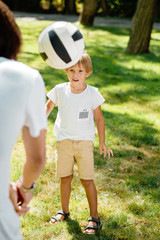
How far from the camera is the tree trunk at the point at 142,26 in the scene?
877 cm

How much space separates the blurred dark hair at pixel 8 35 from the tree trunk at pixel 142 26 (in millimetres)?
8218

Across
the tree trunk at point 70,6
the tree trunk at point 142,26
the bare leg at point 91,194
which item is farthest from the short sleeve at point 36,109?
the tree trunk at point 70,6

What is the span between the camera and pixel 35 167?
1328 mm

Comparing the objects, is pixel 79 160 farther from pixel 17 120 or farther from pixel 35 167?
pixel 17 120

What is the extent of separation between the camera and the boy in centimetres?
260

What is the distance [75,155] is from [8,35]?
159 centimetres

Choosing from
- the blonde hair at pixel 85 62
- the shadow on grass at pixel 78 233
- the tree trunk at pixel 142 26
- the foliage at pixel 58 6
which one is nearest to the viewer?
the blonde hair at pixel 85 62

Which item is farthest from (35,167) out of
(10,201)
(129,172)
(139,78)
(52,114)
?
(139,78)

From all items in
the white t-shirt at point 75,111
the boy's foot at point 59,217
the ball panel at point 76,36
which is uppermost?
the ball panel at point 76,36

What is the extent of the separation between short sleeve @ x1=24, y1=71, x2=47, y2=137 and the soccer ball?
1.09 m

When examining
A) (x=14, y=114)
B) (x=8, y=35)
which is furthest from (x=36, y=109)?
(x=8, y=35)

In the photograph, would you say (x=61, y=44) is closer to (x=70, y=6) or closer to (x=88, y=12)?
(x=88, y=12)

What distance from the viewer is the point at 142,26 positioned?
8.99 metres

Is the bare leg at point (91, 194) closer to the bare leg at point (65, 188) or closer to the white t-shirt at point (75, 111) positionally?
the bare leg at point (65, 188)
